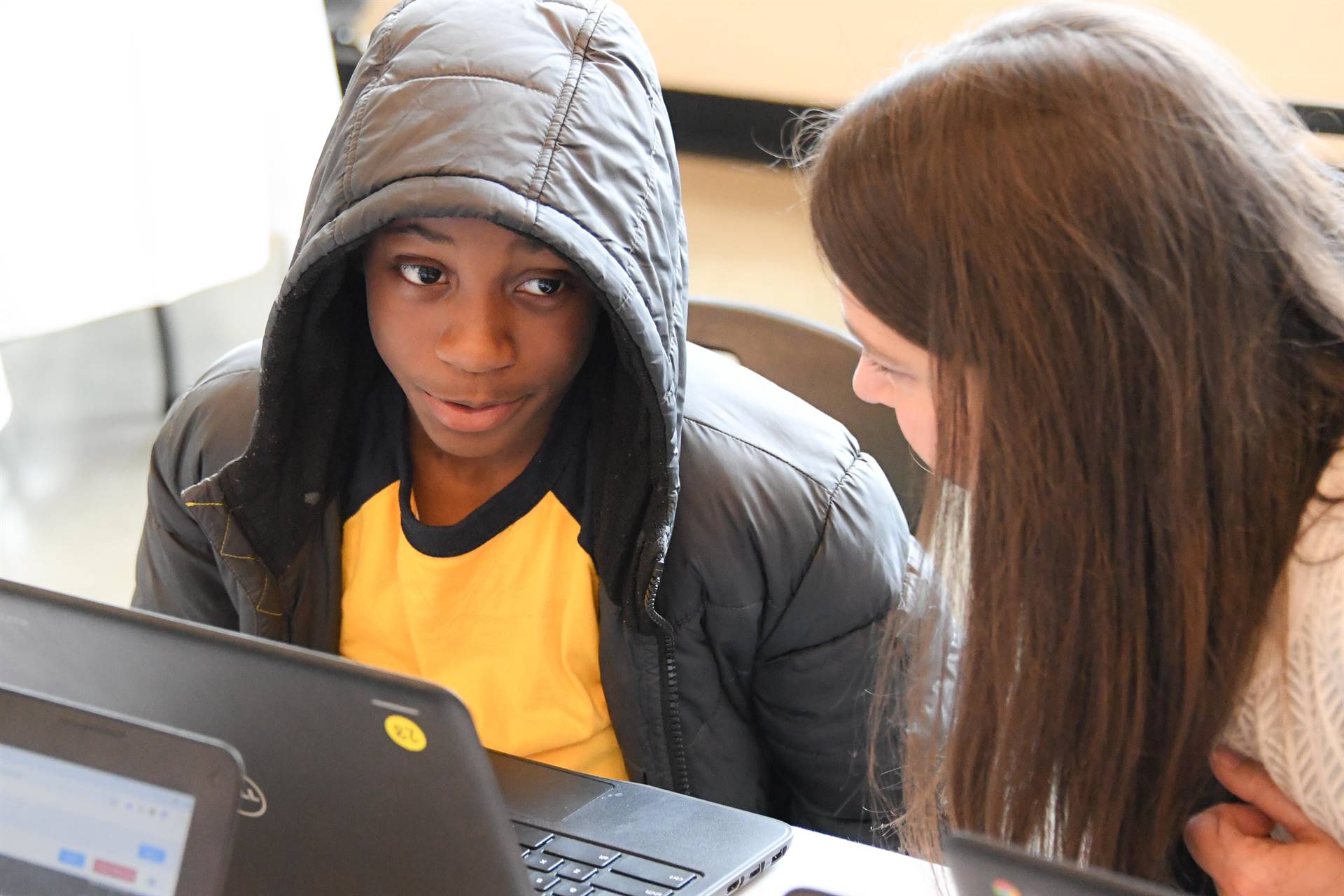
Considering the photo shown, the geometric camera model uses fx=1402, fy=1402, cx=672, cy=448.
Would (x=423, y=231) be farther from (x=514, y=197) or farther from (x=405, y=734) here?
(x=405, y=734)

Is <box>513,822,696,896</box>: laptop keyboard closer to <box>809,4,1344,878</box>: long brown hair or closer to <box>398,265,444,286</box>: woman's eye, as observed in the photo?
<box>809,4,1344,878</box>: long brown hair

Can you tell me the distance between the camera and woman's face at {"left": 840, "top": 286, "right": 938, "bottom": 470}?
2.76 feet

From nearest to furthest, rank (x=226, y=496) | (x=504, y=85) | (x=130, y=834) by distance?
(x=130, y=834), (x=504, y=85), (x=226, y=496)

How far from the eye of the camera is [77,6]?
2.03 meters

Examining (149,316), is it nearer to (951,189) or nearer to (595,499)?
(595,499)

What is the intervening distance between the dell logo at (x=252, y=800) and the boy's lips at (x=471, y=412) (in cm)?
41

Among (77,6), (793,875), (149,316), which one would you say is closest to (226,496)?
(793,875)

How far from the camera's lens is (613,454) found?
3.74 feet

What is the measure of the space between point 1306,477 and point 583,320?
0.54 meters

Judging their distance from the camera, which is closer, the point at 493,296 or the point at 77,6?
the point at 493,296

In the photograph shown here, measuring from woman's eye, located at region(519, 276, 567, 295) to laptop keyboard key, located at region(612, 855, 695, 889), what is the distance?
44 cm

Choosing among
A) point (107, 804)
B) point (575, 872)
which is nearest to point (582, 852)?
point (575, 872)

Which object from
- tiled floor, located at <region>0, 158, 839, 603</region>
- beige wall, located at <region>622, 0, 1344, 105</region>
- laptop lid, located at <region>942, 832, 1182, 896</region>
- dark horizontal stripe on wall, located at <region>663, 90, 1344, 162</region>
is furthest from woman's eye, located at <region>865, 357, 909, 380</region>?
dark horizontal stripe on wall, located at <region>663, 90, 1344, 162</region>

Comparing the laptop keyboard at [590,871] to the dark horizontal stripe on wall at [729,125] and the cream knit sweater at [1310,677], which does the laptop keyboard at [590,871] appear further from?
the dark horizontal stripe on wall at [729,125]
